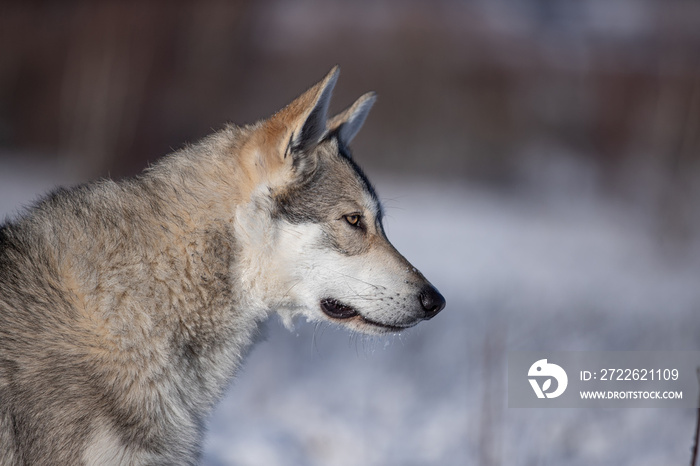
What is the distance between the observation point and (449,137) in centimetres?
1920

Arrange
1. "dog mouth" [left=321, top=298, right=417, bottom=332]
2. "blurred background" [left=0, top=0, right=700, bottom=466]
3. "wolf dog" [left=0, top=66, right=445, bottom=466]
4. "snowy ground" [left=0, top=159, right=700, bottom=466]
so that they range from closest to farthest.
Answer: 1. "wolf dog" [left=0, top=66, right=445, bottom=466]
2. "dog mouth" [left=321, top=298, right=417, bottom=332]
3. "snowy ground" [left=0, top=159, right=700, bottom=466]
4. "blurred background" [left=0, top=0, right=700, bottom=466]

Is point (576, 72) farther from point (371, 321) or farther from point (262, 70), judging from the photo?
point (371, 321)

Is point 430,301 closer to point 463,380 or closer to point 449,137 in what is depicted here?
point 463,380

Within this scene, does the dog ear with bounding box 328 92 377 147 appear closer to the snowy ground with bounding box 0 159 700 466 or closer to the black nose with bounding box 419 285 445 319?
the snowy ground with bounding box 0 159 700 466

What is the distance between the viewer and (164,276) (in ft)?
10.0

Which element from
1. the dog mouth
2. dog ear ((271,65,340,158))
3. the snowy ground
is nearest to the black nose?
the dog mouth

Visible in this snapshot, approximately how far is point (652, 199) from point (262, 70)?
11266 millimetres

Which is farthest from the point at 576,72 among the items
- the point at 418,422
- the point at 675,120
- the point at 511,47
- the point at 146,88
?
the point at 418,422

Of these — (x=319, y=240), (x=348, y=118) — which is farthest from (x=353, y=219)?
(x=348, y=118)

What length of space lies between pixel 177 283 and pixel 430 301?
4.18ft

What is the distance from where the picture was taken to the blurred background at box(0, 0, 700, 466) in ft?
24.1

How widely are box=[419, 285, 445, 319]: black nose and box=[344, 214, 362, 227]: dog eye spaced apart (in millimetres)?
493

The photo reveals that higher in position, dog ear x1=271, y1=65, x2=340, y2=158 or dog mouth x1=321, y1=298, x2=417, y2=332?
dog ear x1=271, y1=65, x2=340, y2=158

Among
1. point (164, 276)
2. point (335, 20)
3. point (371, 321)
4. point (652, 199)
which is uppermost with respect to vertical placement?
point (335, 20)
